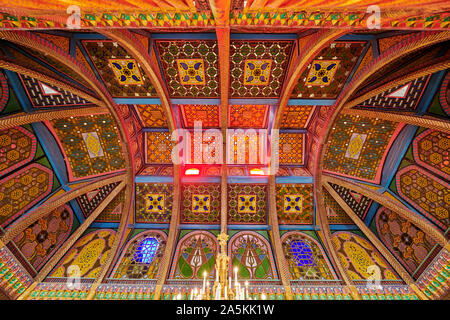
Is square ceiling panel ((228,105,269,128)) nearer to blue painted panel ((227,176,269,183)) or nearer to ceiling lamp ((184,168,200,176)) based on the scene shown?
blue painted panel ((227,176,269,183))

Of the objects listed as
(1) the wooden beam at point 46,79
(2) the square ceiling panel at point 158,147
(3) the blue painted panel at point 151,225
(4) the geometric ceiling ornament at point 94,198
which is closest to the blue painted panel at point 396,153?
(2) the square ceiling panel at point 158,147

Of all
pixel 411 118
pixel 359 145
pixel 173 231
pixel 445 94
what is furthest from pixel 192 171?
pixel 445 94

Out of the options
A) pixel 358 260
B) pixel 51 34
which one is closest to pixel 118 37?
Result: pixel 51 34

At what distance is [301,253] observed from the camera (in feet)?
23.5

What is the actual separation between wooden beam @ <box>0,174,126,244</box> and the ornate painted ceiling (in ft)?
0.15

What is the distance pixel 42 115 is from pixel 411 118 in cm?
1034

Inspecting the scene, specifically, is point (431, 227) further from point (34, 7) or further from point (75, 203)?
point (75, 203)

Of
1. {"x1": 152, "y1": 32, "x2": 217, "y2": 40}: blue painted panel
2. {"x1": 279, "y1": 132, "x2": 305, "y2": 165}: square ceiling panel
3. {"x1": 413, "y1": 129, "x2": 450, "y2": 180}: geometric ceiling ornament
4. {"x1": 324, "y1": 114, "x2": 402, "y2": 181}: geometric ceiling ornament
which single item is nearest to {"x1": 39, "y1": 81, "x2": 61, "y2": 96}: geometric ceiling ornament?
{"x1": 152, "y1": 32, "x2": 217, "y2": 40}: blue painted panel

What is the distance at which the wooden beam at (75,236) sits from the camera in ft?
21.3

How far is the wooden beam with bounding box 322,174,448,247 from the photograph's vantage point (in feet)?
19.4

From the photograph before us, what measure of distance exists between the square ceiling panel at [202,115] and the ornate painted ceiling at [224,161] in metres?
0.06

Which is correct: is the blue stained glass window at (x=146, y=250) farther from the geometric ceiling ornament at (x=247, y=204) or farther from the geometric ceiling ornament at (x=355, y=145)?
the geometric ceiling ornament at (x=355, y=145)

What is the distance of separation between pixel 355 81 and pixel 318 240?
18.4 ft

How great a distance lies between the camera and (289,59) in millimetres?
5516
